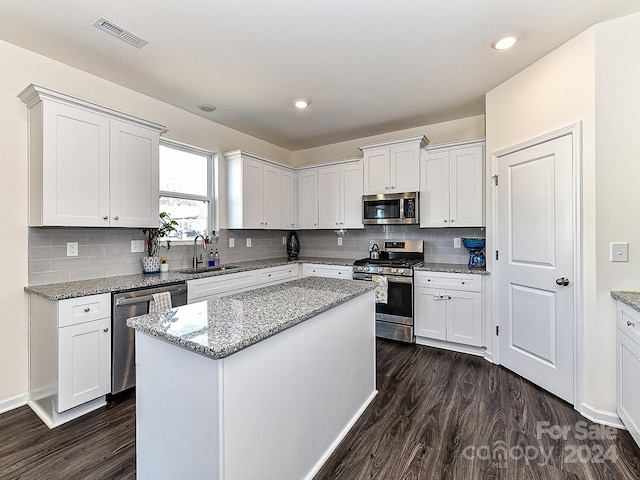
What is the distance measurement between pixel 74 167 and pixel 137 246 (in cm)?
91

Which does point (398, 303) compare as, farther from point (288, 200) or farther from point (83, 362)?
point (83, 362)

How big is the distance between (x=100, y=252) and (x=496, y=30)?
360 centimetres

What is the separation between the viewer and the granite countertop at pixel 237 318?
117 cm

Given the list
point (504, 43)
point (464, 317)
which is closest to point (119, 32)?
point (504, 43)

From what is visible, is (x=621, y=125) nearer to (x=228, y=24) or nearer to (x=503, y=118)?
(x=503, y=118)

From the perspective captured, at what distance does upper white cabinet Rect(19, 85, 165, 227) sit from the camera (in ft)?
7.40

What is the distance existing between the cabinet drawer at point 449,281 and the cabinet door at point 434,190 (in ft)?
2.03

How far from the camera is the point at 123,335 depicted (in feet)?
7.86

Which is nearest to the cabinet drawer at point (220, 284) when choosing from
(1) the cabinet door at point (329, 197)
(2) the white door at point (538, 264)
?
(1) the cabinet door at point (329, 197)

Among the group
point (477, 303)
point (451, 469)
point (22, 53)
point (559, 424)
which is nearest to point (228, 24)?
point (22, 53)

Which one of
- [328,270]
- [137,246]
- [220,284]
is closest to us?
[137,246]

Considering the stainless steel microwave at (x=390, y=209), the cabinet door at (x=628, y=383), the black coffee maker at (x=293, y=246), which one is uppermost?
the stainless steel microwave at (x=390, y=209)

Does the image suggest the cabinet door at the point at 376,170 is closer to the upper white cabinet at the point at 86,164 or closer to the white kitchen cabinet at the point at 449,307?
the white kitchen cabinet at the point at 449,307

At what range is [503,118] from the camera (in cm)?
295
